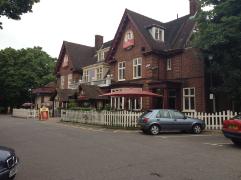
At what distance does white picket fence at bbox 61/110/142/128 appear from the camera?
2022 cm

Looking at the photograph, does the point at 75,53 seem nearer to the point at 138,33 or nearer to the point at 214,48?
the point at 138,33

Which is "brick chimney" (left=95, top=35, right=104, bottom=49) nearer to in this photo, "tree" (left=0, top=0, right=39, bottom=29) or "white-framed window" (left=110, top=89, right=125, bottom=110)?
"white-framed window" (left=110, top=89, right=125, bottom=110)

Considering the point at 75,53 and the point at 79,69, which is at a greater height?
the point at 75,53

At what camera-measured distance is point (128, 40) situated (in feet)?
101

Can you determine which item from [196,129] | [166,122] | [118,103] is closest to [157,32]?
[118,103]

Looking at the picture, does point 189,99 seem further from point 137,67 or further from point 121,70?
point 121,70

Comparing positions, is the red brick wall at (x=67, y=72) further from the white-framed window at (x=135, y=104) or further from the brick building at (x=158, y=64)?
the white-framed window at (x=135, y=104)

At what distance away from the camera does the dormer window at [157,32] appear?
96.6 ft

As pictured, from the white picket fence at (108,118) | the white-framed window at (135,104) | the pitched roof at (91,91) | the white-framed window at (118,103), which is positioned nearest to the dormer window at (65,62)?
the pitched roof at (91,91)

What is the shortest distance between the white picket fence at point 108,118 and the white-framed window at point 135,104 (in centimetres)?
597

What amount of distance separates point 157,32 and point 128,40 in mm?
3127

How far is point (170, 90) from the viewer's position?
27453 millimetres

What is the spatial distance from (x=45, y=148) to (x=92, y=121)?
11913 mm

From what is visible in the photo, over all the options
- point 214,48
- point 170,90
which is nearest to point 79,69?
point 170,90
